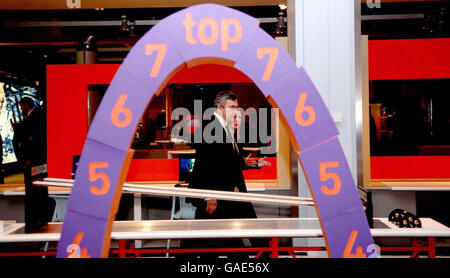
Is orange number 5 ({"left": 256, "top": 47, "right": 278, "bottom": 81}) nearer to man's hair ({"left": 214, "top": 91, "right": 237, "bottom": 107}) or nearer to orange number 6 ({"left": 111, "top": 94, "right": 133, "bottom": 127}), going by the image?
orange number 6 ({"left": 111, "top": 94, "right": 133, "bottom": 127})

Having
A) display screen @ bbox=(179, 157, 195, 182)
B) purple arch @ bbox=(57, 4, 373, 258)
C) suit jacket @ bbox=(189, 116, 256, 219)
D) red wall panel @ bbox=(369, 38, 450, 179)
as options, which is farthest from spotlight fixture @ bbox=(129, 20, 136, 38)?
purple arch @ bbox=(57, 4, 373, 258)

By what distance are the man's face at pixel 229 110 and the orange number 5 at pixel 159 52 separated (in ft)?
4.63

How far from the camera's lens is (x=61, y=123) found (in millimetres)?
4977

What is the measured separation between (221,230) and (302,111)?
3.32 feet

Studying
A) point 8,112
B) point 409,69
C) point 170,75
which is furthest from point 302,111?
point 8,112

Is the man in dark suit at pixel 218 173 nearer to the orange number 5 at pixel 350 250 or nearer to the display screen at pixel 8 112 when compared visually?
the orange number 5 at pixel 350 250

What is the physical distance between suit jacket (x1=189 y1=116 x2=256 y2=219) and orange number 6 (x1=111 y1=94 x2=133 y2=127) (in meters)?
1.25

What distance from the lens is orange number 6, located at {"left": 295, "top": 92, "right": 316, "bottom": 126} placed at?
140 cm

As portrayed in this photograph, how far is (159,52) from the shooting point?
4.57 feet

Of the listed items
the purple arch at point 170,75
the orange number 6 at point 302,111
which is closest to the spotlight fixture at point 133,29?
the purple arch at point 170,75

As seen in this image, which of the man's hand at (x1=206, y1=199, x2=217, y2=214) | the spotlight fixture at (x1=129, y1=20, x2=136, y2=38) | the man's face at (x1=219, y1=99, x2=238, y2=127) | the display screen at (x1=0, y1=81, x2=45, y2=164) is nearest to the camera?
the man's hand at (x1=206, y1=199, x2=217, y2=214)

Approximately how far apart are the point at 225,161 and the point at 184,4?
11.1 ft

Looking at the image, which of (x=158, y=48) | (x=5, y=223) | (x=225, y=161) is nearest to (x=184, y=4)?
(x=225, y=161)

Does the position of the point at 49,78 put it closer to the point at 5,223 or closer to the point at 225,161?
the point at 5,223
